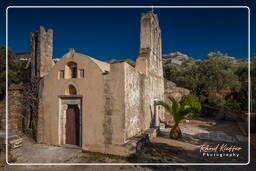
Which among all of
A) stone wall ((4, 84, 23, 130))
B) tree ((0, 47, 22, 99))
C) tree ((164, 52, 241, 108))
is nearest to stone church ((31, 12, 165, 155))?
stone wall ((4, 84, 23, 130))

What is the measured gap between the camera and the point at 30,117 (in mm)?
9820

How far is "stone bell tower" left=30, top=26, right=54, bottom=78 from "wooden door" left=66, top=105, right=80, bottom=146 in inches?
153

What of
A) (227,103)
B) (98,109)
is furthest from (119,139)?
(227,103)

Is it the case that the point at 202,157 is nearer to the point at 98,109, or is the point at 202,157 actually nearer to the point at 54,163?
the point at 98,109

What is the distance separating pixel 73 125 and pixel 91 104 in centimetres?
155

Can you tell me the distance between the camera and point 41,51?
10.9 meters

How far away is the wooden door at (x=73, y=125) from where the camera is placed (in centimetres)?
800

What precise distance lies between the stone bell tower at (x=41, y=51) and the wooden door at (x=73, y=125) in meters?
3.90

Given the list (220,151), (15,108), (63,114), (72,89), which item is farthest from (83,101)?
(220,151)

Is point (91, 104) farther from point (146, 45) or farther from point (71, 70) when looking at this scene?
point (146, 45)

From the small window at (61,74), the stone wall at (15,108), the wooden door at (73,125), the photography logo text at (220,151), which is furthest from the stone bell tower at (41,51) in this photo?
the photography logo text at (220,151)

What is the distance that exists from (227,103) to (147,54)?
43.9 feet

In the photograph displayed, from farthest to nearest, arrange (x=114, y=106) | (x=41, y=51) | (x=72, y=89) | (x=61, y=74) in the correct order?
(x=41, y=51)
(x=61, y=74)
(x=72, y=89)
(x=114, y=106)

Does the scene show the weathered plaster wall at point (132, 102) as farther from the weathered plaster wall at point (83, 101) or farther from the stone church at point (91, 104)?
the weathered plaster wall at point (83, 101)
